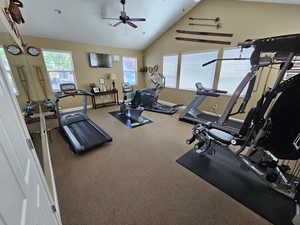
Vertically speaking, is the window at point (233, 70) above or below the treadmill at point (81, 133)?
above

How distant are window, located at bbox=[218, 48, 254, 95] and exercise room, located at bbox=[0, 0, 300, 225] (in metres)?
0.03

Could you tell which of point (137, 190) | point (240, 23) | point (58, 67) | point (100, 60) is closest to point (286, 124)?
point (137, 190)

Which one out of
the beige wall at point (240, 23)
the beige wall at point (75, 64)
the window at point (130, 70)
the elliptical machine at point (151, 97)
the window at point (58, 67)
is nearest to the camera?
the beige wall at point (240, 23)

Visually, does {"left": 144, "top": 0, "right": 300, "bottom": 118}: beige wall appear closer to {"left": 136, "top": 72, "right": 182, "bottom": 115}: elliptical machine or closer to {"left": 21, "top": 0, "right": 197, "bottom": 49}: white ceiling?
{"left": 21, "top": 0, "right": 197, "bottom": 49}: white ceiling

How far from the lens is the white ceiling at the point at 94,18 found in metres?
3.13

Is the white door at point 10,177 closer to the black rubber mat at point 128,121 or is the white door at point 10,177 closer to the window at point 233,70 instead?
the black rubber mat at point 128,121

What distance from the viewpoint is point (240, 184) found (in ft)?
5.71

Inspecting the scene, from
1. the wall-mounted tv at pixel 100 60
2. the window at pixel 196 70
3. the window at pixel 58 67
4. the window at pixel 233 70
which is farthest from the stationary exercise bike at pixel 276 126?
the window at pixel 58 67

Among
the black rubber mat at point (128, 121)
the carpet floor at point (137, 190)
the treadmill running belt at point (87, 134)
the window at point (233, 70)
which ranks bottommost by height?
the carpet floor at point (137, 190)

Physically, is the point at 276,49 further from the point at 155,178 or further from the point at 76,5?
the point at 76,5

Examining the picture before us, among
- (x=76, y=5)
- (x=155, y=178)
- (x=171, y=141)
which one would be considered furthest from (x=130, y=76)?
(x=155, y=178)

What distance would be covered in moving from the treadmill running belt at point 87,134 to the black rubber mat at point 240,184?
1703 mm

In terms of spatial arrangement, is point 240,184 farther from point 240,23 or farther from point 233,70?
point 240,23

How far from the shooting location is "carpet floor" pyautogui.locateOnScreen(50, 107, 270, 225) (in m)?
1.35
